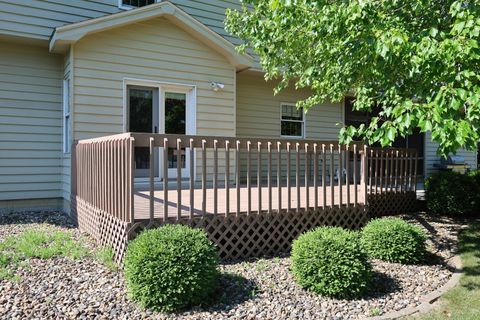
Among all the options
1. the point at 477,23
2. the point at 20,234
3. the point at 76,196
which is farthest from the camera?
the point at 76,196

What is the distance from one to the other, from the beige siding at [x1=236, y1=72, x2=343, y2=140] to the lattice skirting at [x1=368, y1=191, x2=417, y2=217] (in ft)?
13.5

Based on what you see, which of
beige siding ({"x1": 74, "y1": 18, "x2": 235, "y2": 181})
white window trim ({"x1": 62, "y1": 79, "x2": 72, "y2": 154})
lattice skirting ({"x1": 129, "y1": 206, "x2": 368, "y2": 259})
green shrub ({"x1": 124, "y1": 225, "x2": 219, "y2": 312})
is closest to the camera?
green shrub ({"x1": 124, "y1": 225, "x2": 219, "y2": 312})

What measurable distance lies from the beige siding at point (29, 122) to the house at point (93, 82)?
2cm

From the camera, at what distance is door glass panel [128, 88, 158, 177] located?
816 centimetres

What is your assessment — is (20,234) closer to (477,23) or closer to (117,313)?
(117,313)

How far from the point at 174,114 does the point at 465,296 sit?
646 cm

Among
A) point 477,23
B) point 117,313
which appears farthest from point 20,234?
point 477,23

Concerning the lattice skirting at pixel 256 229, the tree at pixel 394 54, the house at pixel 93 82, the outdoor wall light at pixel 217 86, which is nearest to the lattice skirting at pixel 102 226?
the lattice skirting at pixel 256 229

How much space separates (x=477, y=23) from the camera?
144 inches

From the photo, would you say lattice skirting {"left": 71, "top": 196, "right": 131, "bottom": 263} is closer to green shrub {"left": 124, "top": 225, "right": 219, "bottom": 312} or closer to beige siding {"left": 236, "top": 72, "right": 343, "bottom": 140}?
green shrub {"left": 124, "top": 225, "right": 219, "bottom": 312}

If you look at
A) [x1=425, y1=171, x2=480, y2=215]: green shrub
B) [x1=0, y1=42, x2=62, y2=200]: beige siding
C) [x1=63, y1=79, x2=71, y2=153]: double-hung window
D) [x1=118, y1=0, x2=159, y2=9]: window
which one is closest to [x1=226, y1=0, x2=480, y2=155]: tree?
[x1=118, y1=0, x2=159, y2=9]: window

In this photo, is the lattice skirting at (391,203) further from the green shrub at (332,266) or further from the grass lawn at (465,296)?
the green shrub at (332,266)

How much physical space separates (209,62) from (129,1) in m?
2.33

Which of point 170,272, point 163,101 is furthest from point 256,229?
point 163,101
